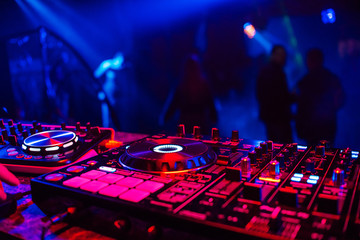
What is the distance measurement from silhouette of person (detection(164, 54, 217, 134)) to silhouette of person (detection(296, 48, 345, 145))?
25.5 inches

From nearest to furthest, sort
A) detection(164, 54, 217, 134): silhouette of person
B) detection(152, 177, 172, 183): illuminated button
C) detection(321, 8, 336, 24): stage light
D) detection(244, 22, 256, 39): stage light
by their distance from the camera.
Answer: detection(152, 177, 172, 183): illuminated button < detection(321, 8, 336, 24): stage light < detection(244, 22, 256, 39): stage light < detection(164, 54, 217, 134): silhouette of person

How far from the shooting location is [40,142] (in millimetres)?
1182

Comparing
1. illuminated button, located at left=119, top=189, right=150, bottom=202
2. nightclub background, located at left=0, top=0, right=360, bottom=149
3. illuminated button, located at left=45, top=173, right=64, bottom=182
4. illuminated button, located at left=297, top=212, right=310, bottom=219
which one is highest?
nightclub background, located at left=0, top=0, right=360, bottom=149

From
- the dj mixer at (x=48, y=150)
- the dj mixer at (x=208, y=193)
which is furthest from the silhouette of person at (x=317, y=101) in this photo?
the dj mixer at (x=48, y=150)

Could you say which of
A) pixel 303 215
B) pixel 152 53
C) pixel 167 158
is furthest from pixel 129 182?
pixel 152 53

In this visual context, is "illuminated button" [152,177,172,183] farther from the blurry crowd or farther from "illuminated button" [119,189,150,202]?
the blurry crowd

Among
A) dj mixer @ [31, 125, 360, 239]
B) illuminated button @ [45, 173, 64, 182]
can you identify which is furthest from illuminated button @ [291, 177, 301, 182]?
illuminated button @ [45, 173, 64, 182]

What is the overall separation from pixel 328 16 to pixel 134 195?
1.68m

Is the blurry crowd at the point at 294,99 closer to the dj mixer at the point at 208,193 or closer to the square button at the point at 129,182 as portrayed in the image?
the dj mixer at the point at 208,193

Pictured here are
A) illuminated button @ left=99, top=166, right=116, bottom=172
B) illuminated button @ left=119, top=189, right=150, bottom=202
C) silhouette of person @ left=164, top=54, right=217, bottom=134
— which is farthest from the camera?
silhouette of person @ left=164, top=54, right=217, bottom=134

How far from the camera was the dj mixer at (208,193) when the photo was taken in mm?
568

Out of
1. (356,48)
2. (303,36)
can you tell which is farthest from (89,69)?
(356,48)

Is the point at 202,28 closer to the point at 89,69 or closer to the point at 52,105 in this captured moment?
the point at 89,69

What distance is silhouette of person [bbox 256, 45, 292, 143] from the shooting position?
1968mm
